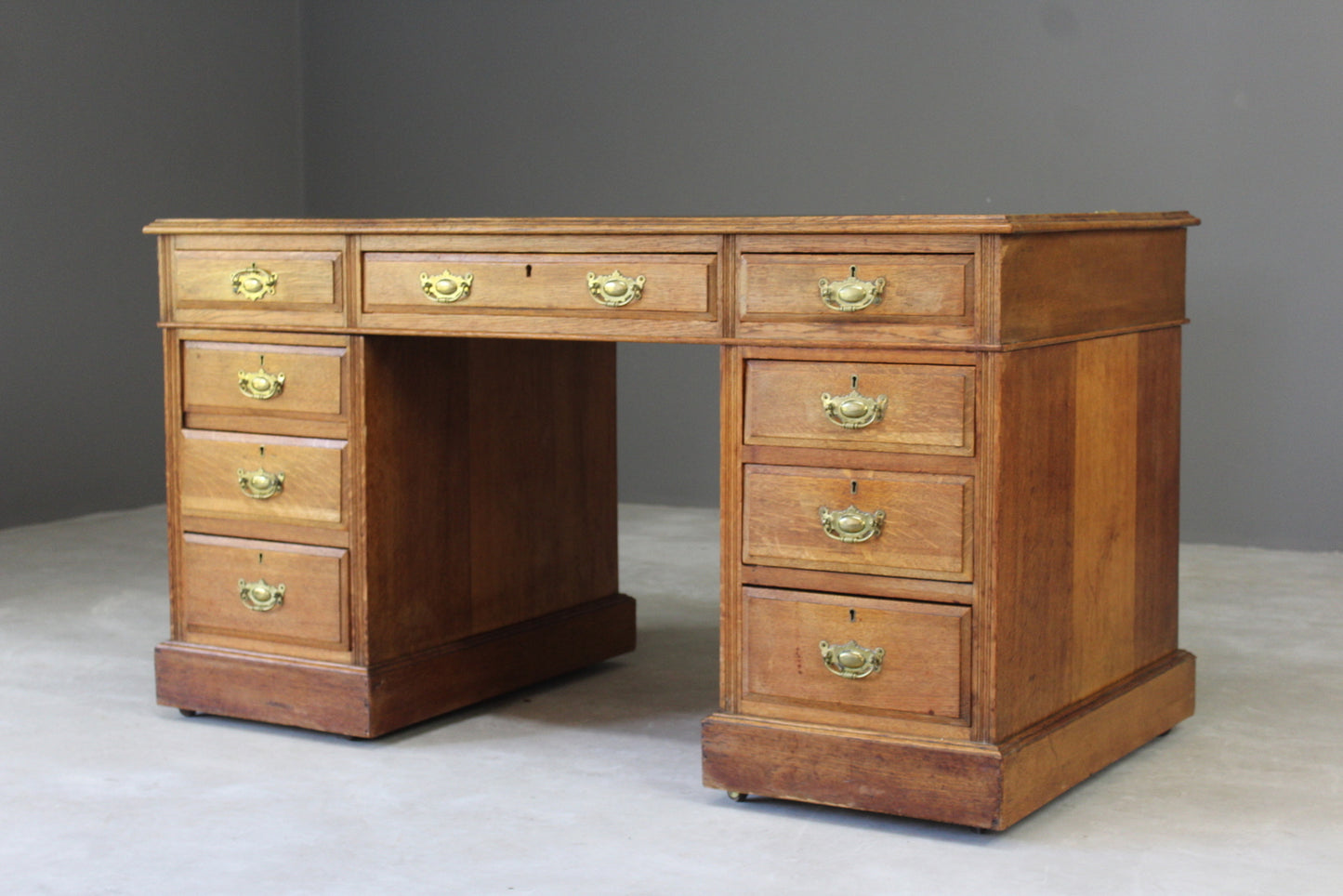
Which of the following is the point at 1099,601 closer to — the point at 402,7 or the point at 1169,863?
the point at 1169,863

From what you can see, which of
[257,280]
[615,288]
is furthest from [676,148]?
[615,288]

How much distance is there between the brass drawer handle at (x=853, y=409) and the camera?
2268 millimetres

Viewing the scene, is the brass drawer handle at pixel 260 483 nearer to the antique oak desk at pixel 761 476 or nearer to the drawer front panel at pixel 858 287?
the antique oak desk at pixel 761 476

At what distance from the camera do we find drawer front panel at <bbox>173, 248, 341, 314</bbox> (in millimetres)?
2723

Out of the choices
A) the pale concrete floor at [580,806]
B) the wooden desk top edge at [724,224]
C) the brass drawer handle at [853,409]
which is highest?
the wooden desk top edge at [724,224]

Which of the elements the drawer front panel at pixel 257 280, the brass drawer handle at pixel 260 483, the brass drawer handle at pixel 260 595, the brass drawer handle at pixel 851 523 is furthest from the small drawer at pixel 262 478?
the brass drawer handle at pixel 851 523

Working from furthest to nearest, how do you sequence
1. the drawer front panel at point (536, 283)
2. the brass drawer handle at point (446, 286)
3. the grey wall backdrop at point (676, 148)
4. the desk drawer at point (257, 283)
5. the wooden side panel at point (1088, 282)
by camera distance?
1. the grey wall backdrop at point (676, 148)
2. the desk drawer at point (257, 283)
3. the brass drawer handle at point (446, 286)
4. the drawer front panel at point (536, 283)
5. the wooden side panel at point (1088, 282)

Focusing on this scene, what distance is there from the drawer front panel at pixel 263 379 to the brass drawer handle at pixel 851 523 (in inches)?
35.1

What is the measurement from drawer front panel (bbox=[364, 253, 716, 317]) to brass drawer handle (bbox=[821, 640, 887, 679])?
1.69ft

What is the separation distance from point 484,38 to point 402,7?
1.26 ft

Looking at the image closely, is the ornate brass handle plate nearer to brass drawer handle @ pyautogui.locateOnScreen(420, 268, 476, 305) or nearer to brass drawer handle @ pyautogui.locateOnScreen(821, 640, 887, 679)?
brass drawer handle @ pyautogui.locateOnScreen(420, 268, 476, 305)

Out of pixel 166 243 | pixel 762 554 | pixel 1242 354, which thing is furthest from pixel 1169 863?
pixel 1242 354

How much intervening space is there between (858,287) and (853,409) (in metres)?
0.17

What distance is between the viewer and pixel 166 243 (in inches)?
114
